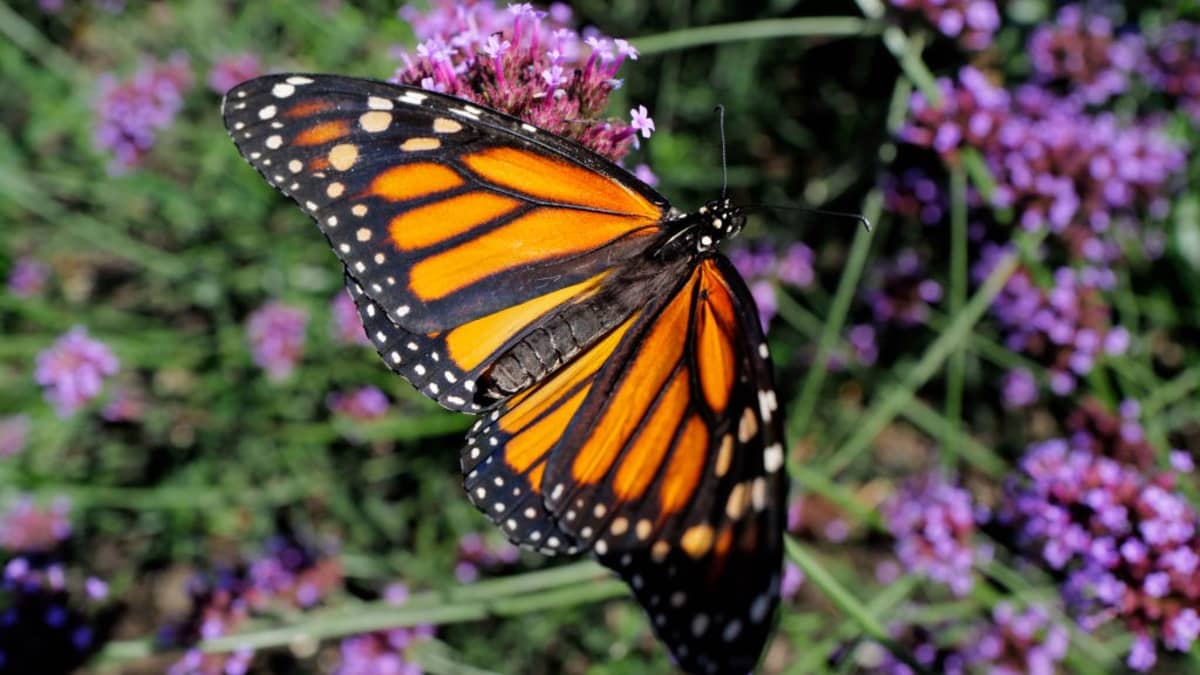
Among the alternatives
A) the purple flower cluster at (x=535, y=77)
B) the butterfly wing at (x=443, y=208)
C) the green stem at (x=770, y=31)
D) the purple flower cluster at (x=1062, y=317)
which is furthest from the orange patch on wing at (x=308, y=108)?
the purple flower cluster at (x=1062, y=317)

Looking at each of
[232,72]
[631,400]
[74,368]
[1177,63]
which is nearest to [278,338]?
[74,368]

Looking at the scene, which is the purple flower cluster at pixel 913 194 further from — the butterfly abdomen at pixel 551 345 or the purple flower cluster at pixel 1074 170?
the butterfly abdomen at pixel 551 345

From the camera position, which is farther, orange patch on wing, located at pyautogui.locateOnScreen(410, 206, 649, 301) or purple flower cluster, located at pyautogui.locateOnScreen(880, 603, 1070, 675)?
purple flower cluster, located at pyautogui.locateOnScreen(880, 603, 1070, 675)

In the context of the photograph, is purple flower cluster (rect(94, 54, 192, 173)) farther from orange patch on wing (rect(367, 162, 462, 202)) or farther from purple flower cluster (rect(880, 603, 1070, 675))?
purple flower cluster (rect(880, 603, 1070, 675))

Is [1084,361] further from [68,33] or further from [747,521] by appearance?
[68,33]

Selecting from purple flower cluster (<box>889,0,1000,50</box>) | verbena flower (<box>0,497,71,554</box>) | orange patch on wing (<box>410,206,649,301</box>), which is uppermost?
purple flower cluster (<box>889,0,1000,50</box>)

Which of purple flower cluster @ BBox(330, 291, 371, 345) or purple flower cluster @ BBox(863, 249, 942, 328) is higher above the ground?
purple flower cluster @ BBox(863, 249, 942, 328)

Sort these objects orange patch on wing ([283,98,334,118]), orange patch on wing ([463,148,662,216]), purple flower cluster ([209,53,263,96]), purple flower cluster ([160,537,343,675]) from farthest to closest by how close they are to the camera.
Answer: purple flower cluster ([209,53,263,96]) → purple flower cluster ([160,537,343,675]) → orange patch on wing ([463,148,662,216]) → orange patch on wing ([283,98,334,118])

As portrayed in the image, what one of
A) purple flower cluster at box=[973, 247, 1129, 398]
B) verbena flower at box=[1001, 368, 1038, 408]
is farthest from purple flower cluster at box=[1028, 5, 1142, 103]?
verbena flower at box=[1001, 368, 1038, 408]

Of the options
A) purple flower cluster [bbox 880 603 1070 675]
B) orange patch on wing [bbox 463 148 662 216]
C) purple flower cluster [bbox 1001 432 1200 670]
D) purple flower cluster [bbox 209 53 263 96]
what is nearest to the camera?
orange patch on wing [bbox 463 148 662 216]
